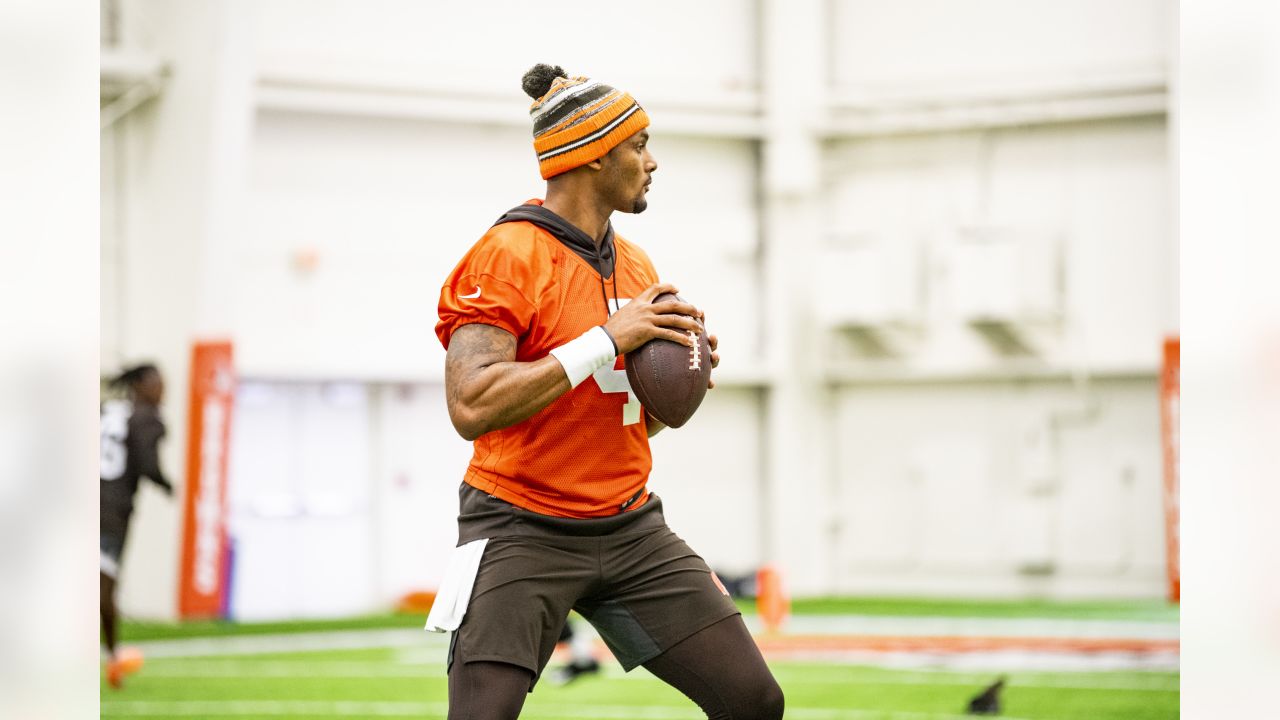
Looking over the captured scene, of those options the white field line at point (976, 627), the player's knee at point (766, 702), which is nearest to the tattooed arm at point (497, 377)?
the player's knee at point (766, 702)

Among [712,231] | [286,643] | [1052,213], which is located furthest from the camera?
[712,231]

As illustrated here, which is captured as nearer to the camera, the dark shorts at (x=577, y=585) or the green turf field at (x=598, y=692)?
the dark shorts at (x=577, y=585)

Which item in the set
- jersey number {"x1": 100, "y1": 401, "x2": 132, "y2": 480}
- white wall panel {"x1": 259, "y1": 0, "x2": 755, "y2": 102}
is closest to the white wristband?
jersey number {"x1": 100, "y1": 401, "x2": 132, "y2": 480}

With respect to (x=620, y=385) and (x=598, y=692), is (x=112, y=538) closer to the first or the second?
(x=598, y=692)

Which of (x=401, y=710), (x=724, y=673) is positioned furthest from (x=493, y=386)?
(x=401, y=710)

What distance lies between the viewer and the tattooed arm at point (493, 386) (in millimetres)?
2811

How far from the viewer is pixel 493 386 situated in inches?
111

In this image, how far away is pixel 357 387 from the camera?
47.6ft

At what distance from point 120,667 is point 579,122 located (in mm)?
6380

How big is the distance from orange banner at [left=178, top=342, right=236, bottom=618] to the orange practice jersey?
996cm

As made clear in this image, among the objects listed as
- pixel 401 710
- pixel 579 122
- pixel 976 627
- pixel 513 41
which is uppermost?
Answer: pixel 513 41

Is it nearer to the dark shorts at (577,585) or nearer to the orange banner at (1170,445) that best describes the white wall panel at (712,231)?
the orange banner at (1170,445)

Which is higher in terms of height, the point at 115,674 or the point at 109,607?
the point at 109,607

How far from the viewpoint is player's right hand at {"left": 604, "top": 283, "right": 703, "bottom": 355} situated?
2.92 metres
